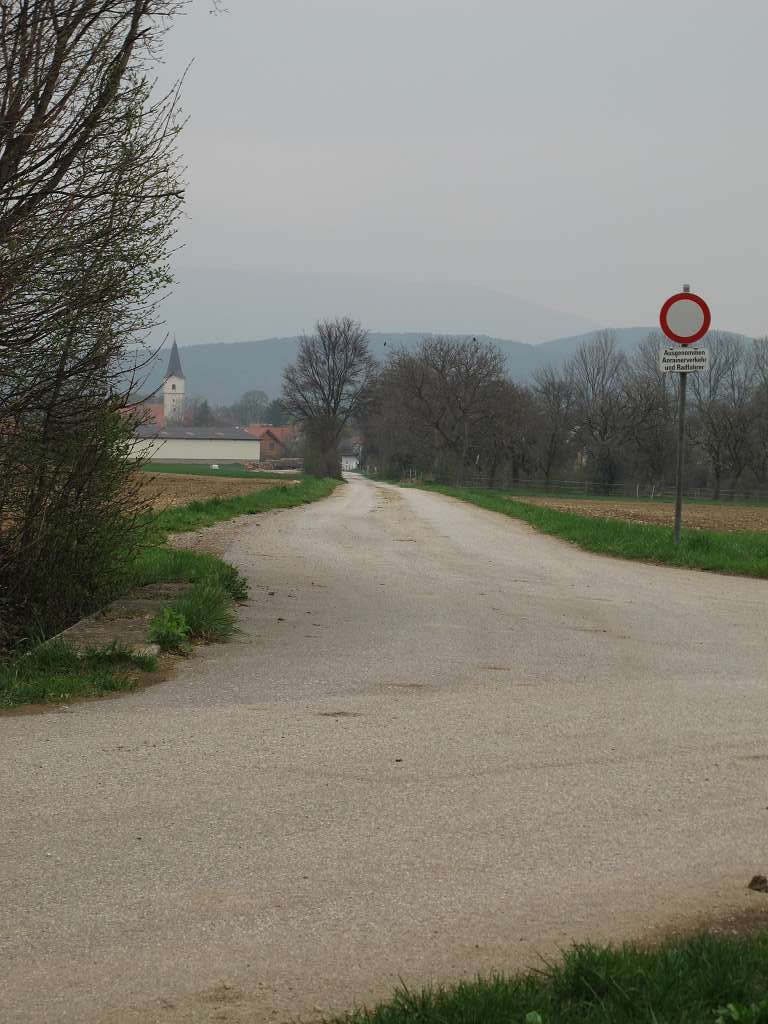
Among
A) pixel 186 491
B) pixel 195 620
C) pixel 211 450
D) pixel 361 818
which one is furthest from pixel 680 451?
pixel 211 450

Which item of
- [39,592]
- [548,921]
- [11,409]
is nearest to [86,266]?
[11,409]

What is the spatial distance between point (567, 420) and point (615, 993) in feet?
340

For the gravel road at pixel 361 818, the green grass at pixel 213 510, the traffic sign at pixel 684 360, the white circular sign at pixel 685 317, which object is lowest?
the gravel road at pixel 361 818

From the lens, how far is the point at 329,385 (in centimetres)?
9575

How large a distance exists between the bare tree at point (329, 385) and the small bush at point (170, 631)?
84437 mm

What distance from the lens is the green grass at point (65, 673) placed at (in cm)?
674

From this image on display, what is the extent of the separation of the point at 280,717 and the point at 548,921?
2.89 metres

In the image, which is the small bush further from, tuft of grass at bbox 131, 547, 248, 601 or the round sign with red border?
the round sign with red border

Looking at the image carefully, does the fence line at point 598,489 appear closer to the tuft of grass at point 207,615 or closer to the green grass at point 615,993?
the tuft of grass at point 207,615

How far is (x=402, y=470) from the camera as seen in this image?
386 feet

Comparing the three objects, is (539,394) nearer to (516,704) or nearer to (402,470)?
(402,470)

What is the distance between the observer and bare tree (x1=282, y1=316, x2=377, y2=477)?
93.8 m

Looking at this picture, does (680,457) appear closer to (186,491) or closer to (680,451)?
(680,451)

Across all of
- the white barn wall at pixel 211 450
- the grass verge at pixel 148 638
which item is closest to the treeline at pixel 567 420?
the white barn wall at pixel 211 450
